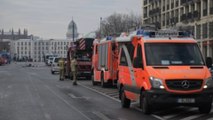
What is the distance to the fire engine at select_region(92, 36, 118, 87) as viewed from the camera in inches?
1105

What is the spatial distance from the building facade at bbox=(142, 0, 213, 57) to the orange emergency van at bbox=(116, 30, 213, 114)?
39911 millimetres

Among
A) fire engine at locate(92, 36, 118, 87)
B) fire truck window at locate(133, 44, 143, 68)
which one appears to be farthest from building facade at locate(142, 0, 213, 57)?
fire truck window at locate(133, 44, 143, 68)

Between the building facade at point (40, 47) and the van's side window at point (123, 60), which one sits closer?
the van's side window at point (123, 60)

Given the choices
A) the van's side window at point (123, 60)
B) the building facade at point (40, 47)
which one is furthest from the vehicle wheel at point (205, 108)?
the building facade at point (40, 47)

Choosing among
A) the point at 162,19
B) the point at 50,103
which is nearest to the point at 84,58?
the point at 50,103

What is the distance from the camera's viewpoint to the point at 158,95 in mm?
14430

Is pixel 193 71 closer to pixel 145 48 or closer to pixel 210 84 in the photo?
pixel 210 84

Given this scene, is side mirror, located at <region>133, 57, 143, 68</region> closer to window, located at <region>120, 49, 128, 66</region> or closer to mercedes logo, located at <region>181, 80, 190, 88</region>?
mercedes logo, located at <region>181, 80, 190, 88</region>

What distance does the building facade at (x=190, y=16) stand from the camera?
2736 inches

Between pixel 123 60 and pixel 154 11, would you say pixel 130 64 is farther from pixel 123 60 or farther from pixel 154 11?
pixel 154 11

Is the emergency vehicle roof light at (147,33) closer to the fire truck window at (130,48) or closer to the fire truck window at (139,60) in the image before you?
the fire truck window at (139,60)

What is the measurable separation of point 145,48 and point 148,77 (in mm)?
1304

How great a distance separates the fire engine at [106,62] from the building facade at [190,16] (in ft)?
84.2

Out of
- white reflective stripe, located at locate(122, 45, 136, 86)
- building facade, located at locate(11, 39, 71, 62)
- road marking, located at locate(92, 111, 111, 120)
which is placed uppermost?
building facade, located at locate(11, 39, 71, 62)
